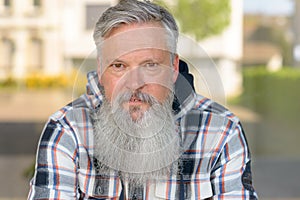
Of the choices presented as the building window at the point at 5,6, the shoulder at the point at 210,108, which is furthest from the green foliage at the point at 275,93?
the shoulder at the point at 210,108

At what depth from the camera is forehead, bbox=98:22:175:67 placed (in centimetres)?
142

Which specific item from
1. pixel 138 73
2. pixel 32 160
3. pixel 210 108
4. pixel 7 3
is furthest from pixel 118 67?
pixel 32 160

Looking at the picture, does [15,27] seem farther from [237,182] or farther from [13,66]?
[237,182]

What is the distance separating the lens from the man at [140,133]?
1422 mm

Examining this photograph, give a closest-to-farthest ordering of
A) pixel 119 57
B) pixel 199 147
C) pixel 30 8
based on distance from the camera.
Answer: pixel 119 57, pixel 199 147, pixel 30 8

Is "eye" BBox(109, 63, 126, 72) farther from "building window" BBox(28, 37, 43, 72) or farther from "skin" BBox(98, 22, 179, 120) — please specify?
"building window" BBox(28, 37, 43, 72)

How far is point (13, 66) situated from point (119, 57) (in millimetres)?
4896

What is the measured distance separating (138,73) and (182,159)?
262 mm

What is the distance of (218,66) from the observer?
5.50 metres

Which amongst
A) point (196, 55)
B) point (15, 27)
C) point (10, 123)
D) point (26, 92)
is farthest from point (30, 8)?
point (196, 55)

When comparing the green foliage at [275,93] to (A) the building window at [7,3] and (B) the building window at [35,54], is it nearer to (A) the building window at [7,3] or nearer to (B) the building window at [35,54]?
(B) the building window at [35,54]

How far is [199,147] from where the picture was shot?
1537 mm

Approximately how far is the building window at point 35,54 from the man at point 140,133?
459cm

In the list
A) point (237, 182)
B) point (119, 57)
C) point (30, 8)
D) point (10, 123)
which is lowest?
point (237, 182)
